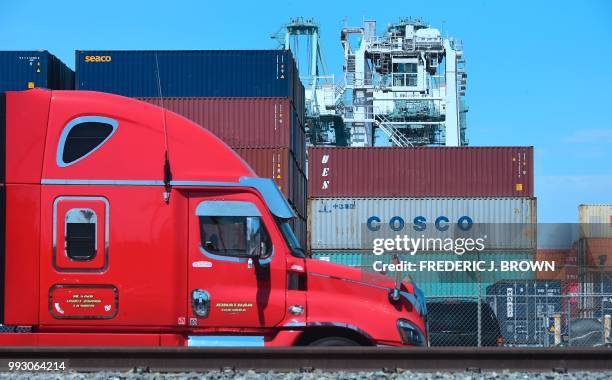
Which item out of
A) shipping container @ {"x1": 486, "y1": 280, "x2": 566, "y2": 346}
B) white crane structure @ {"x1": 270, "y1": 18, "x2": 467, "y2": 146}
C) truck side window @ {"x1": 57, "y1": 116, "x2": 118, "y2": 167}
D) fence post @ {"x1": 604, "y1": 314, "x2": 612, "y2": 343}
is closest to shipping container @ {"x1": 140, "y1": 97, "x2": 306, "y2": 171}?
shipping container @ {"x1": 486, "y1": 280, "x2": 566, "y2": 346}

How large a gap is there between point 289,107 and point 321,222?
3.48 m

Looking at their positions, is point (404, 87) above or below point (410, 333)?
above

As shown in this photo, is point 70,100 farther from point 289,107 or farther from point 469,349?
point 289,107

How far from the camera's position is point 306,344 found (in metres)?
8.49

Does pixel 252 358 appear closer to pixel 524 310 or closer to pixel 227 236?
pixel 227 236

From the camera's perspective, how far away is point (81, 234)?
8.16 metres

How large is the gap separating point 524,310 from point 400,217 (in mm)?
6836

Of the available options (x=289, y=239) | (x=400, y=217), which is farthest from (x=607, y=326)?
(x=289, y=239)

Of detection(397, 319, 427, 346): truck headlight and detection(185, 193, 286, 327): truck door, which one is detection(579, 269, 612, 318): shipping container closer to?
detection(397, 319, 427, 346): truck headlight

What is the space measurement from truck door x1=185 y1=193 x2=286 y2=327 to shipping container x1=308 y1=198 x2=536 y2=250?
43.4 feet

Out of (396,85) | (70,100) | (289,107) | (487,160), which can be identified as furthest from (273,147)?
(396,85)

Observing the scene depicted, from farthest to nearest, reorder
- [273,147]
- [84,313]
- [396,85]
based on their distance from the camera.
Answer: [396,85], [273,147], [84,313]

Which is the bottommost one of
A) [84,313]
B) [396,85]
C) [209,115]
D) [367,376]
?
[367,376]

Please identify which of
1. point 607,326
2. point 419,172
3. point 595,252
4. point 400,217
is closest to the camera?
point 607,326
